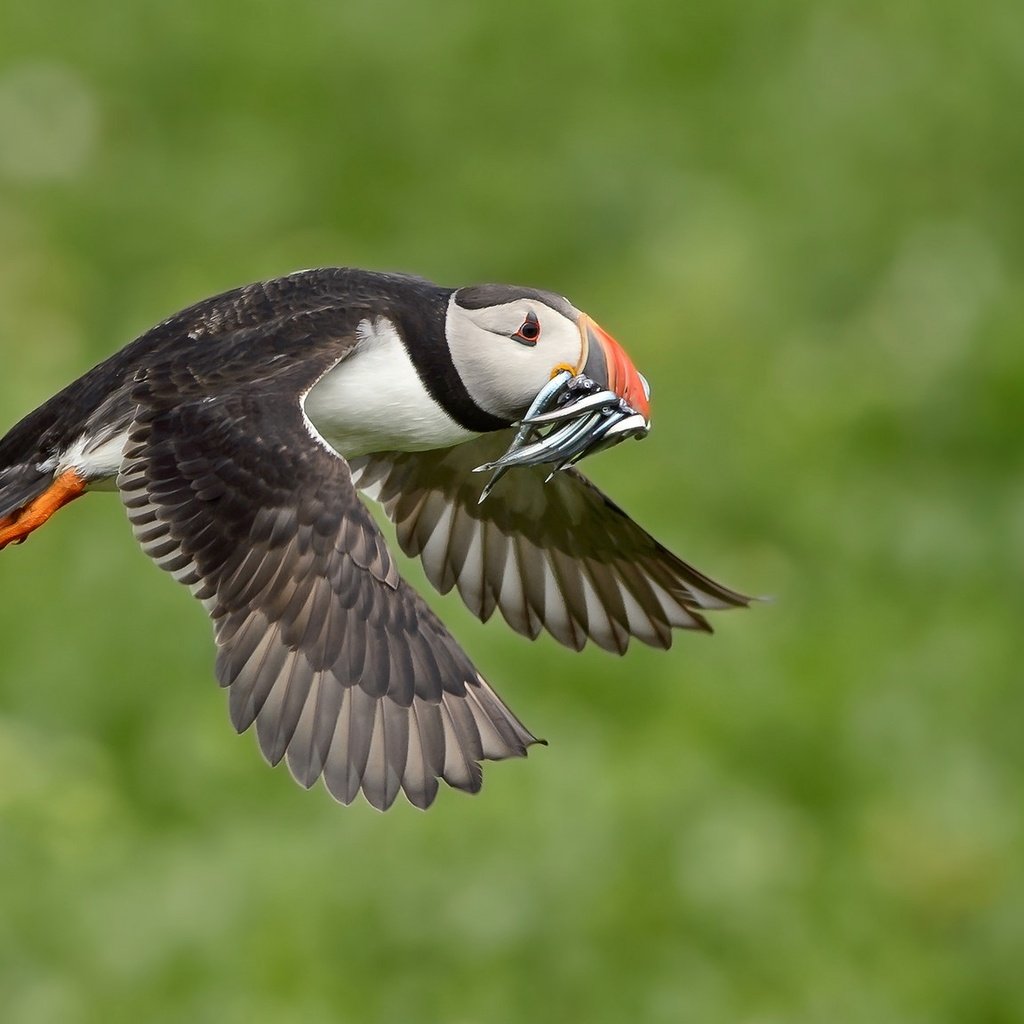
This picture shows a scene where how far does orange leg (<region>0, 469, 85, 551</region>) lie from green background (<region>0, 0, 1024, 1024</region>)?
6.34 ft

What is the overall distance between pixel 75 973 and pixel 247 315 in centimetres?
262

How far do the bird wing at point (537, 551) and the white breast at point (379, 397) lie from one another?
703 millimetres

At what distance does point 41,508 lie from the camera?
5516mm

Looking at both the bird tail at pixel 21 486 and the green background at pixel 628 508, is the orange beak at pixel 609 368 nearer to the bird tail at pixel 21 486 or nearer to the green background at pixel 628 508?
the bird tail at pixel 21 486

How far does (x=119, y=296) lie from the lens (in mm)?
12273

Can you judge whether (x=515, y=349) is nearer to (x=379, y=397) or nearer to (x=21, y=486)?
(x=379, y=397)

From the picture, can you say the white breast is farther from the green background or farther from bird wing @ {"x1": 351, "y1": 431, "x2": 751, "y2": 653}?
the green background

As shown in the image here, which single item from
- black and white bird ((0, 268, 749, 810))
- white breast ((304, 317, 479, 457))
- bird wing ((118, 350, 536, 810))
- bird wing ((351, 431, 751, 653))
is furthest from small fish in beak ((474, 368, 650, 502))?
bird wing ((351, 431, 751, 653))

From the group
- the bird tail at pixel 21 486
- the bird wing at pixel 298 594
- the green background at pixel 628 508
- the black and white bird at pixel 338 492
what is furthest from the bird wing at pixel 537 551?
the green background at pixel 628 508

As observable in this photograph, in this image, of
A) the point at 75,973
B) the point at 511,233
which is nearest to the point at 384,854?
the point at 75,973

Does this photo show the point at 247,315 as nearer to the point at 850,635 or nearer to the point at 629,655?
the point at 629,655

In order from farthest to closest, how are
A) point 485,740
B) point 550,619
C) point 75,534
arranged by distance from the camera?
point 75,534 → point 550,619 → point 485,740

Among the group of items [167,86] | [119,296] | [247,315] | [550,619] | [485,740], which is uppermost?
[167,86]

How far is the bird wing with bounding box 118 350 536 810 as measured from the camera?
4.89 meters
